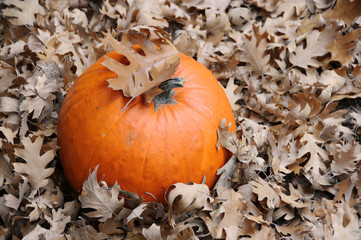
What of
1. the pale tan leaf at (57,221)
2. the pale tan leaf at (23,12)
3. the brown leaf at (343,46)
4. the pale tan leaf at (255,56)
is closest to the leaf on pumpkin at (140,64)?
the pale tan leaf at (57,221)

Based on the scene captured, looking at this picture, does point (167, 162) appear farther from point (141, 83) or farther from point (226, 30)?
point (226, 30)

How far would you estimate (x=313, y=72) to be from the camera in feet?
10.8

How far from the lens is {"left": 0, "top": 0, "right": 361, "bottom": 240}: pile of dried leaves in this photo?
7.59ft

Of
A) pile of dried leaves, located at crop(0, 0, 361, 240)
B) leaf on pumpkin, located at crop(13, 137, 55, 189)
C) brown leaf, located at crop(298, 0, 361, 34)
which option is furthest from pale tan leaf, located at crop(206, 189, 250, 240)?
brown leaf, located at crop(298, 0, 361, 34)

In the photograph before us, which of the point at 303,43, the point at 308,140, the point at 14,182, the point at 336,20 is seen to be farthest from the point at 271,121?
the point at 14,182

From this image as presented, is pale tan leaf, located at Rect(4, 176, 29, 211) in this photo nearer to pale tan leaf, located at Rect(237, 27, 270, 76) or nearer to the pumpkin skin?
the pumpkin skin

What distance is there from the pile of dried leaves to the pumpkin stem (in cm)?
36

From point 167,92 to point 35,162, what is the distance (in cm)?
93

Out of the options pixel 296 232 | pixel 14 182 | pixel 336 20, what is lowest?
pixel 296 232

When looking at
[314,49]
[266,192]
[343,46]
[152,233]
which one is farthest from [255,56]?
[152,233]

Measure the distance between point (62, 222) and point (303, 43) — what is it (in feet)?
8.37

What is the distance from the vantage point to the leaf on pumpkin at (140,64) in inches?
83.8

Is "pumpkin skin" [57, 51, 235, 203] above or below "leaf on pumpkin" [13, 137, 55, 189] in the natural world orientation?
above

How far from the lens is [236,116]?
118 inches
